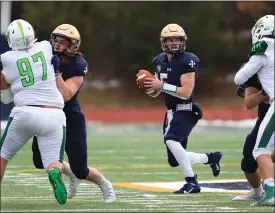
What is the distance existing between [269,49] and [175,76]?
182 centimetres

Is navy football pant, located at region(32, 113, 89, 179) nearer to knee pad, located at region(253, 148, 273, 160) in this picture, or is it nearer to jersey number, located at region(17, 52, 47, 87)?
jersey number, located at region(17, 52, 47, 87)

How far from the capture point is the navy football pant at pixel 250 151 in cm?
784

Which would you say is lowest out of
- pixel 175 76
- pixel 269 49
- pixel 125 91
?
pixel 125 91

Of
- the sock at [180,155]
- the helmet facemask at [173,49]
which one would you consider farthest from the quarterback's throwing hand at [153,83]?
the sock at [180,155]

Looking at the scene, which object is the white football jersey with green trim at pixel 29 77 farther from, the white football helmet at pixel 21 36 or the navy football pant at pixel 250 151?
the navy football pant at pixel 250 151

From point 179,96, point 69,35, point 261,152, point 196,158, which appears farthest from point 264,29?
point 196,158

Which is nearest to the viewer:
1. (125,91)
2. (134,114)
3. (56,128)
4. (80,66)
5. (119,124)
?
(56,128)

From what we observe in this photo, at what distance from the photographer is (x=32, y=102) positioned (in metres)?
7.19

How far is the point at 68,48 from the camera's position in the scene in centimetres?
789

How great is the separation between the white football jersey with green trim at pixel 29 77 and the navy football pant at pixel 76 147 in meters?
0.77

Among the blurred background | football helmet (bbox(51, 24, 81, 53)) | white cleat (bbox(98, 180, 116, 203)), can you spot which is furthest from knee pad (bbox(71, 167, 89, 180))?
the blurred background

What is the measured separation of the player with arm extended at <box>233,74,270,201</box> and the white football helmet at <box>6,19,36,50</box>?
70.1 inches

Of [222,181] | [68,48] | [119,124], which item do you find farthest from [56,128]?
[119,124]

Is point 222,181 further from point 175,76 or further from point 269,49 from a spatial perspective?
point 269,49
